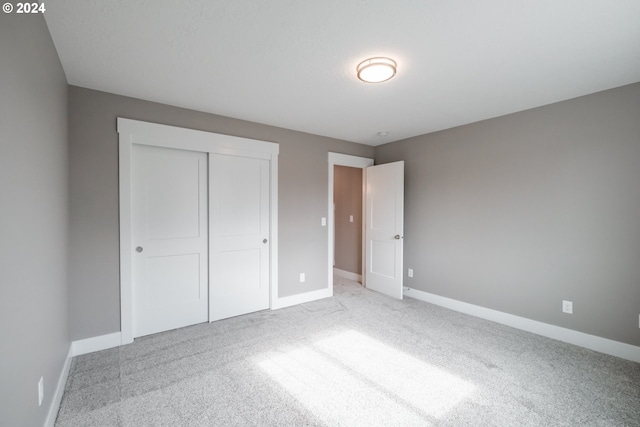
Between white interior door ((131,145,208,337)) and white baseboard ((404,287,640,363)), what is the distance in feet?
10.5

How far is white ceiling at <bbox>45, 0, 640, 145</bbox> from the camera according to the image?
5.14 feet

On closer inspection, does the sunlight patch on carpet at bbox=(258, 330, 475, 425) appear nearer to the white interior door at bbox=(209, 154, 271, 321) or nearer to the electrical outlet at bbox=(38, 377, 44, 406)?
the white interior door at bbox=(209, 154, 271, 321)

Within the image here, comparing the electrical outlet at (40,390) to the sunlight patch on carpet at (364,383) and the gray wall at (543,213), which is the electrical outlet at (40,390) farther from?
the gray wall at (543,213)

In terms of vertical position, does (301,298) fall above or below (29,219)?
below

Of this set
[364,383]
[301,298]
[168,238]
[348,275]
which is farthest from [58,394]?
[348,275]

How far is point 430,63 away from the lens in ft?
6.90

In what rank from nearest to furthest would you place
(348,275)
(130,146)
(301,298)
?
(130,146)
(301,298)
(348,275)

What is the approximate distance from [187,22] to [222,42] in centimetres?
24

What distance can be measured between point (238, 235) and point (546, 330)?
3602 millimetres

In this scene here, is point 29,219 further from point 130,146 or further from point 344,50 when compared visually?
point 344,50

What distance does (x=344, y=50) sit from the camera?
6.39ft

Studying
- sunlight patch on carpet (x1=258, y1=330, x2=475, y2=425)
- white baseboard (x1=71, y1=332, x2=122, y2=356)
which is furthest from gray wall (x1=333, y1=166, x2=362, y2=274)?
white baseboard (x1=71, y1=332, x2=122, y2=356)

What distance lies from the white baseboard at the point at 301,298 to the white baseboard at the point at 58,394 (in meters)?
2.02

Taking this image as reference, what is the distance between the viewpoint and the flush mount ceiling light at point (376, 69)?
2.06m
